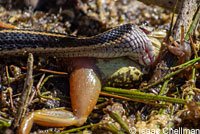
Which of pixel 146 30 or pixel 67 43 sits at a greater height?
pixel 146 30

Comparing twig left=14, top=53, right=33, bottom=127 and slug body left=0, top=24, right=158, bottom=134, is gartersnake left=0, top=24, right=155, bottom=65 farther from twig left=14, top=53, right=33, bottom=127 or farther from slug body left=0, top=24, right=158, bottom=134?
twig left=14, top=53, right=33, bottom=127

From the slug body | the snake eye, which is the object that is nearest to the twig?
the slug body

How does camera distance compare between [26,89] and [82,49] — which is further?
[82,49]

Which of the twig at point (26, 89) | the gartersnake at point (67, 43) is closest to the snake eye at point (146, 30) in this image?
the gartersnake at point (67, 43)

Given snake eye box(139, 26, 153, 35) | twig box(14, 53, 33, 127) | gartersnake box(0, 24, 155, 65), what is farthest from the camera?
snake eye box(139, 26, 153, 35)

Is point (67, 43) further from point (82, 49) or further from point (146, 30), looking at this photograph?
point (146, 30)

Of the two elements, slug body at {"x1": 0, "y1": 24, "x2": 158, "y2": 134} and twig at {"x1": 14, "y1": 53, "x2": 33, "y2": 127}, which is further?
slug body at {"x1": 0, "y1": 24, "x2": 158, "y2": 134}

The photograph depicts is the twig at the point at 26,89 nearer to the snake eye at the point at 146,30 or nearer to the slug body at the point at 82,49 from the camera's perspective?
the slug body at the point at 82,49

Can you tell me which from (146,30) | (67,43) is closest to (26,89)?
(67,43)

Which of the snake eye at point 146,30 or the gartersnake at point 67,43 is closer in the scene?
the gartersnake at point 67,43
